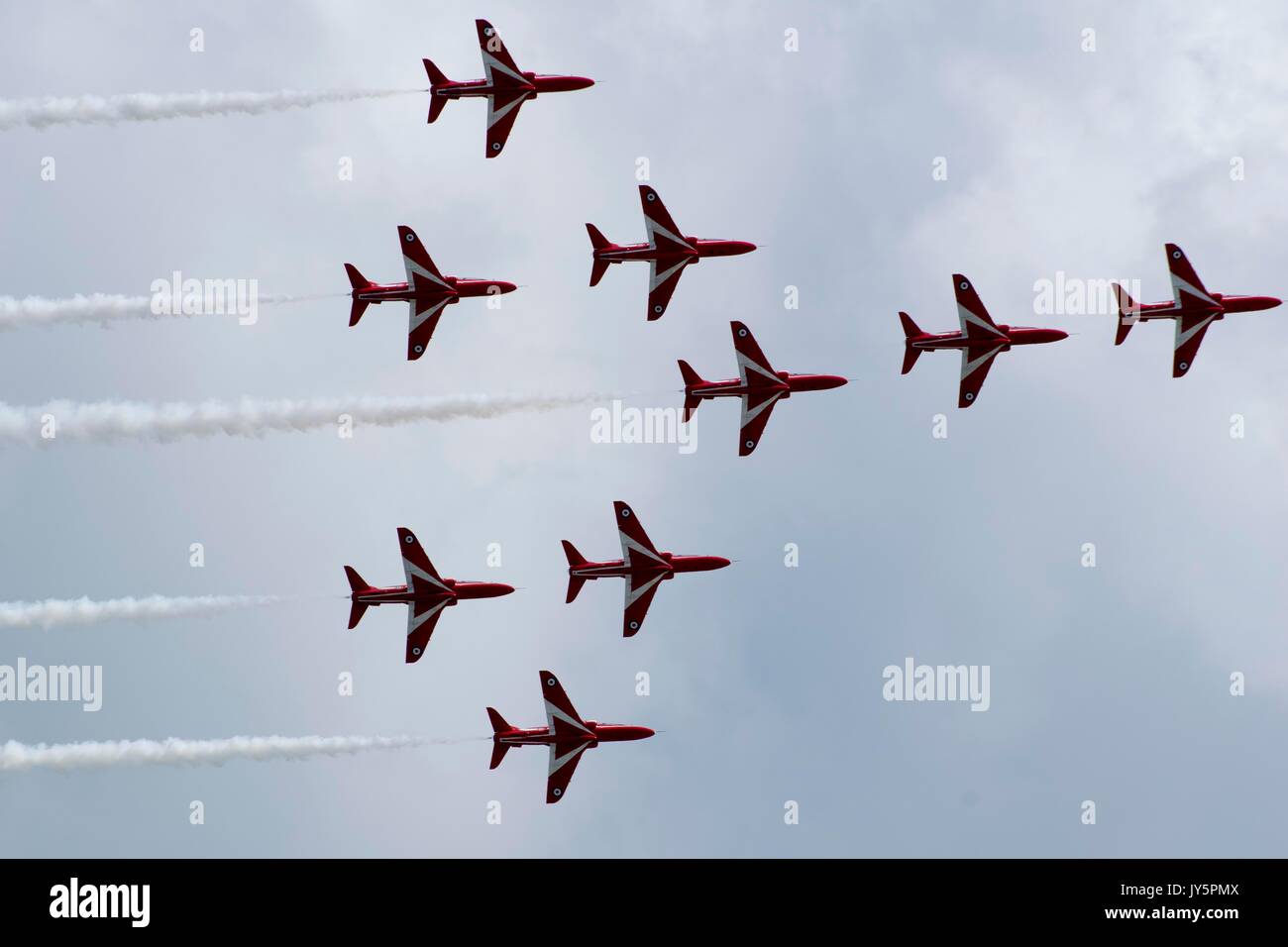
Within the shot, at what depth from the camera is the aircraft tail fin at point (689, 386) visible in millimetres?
111375

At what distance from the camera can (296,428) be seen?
11181 centimetres

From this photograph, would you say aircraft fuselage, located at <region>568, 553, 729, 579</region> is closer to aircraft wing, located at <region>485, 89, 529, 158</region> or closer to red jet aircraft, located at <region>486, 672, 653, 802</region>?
red jet aircraft, located at <region>486, 672, 653, 802</region>

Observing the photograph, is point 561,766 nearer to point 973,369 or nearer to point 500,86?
point 973,369

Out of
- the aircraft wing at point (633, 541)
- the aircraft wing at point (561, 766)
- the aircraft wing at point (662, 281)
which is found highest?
the aircraft wing at point (662, 281)

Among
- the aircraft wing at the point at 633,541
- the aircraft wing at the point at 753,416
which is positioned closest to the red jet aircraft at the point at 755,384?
the aircraft wing at the point at 753,416

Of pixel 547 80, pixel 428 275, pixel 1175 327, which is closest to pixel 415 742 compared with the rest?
pixel 428 275

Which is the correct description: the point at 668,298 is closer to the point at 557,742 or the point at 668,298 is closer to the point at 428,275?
the point at 428,275

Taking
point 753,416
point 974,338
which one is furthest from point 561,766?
point 974,338

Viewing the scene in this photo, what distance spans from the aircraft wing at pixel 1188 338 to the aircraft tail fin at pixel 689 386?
22754 millimetres

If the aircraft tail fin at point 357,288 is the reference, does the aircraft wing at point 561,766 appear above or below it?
below

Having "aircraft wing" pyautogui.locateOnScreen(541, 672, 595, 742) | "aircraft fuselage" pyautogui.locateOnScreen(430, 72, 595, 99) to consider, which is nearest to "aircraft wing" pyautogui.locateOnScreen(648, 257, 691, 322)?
"aircraft fuselage" pyautogui.locateOnScreen(430, 72, 595, 99)

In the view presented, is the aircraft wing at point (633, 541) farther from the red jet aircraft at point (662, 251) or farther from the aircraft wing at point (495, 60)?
the aircraft wing at point (495, 60)
